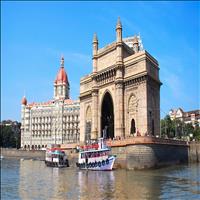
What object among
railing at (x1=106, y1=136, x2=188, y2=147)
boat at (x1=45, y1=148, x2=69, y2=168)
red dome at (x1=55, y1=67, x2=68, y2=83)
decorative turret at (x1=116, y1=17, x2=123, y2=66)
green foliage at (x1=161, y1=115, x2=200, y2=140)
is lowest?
boat at (x1=45, y1=148, x2=69, y2=168)

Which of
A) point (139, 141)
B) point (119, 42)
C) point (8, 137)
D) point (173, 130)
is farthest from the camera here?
point (8, 137)

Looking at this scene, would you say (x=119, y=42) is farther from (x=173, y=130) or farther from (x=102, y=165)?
(x=173, y=130)

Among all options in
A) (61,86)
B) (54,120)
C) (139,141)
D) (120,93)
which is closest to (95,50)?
(120,93)

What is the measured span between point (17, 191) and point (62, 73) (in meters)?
111

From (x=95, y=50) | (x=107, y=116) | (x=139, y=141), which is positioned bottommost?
(x=139, y=141)

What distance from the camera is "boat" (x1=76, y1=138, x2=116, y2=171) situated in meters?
49.2

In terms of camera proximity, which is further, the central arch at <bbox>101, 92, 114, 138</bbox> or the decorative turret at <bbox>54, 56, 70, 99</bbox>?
the decorative turret at <bbox>54, 56, 70, 99</bbox>

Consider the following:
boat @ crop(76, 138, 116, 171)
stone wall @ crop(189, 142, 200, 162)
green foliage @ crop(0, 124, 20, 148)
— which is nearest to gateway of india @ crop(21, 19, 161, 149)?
boat @ crop(76, 138, 116, 171)

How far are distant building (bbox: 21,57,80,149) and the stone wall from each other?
2756 inches

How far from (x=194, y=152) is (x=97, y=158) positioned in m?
22.4

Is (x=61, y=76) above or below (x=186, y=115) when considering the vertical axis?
above

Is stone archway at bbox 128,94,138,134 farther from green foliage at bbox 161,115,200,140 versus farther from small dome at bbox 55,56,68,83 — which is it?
small dome at bbox 55,56,68,83

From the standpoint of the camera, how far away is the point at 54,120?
13638cm

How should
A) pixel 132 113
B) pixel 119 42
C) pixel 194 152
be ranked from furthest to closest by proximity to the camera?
pixel 194 152, pixel 119 42, pixel 132 113
